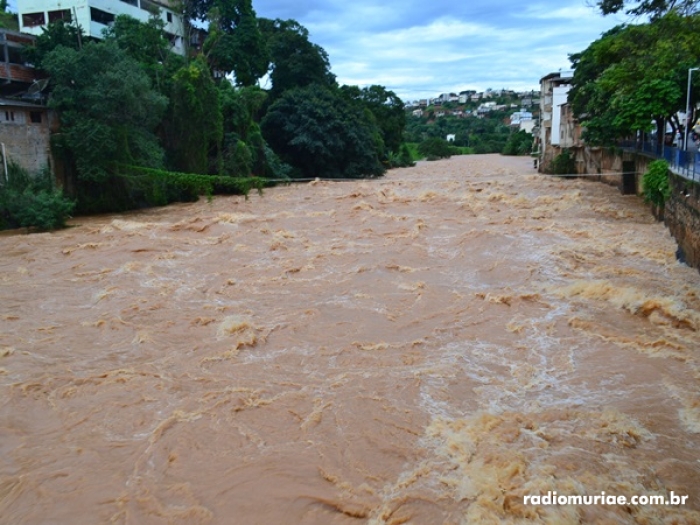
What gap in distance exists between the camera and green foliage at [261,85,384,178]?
3397 cm

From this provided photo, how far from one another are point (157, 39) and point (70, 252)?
47.6 feet

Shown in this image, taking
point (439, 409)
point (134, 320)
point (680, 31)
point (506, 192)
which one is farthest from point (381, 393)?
point (506, 192)

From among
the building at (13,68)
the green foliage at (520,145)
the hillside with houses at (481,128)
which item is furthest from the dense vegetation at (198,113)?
the hillside with houses at (481,128)

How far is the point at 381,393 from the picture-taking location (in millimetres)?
7492

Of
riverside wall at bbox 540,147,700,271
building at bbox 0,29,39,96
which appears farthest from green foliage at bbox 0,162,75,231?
riverside wall at bbox 540,147,700,271

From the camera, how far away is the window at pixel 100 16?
91.4 ft

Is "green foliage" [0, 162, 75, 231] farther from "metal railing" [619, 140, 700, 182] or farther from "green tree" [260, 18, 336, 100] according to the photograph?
"green tree" [260, 18, 336, 100]

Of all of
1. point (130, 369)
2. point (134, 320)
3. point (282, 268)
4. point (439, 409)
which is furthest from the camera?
point (282, 268)

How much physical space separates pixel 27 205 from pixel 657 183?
1910 centimetres

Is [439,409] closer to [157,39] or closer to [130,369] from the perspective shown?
[130,369]

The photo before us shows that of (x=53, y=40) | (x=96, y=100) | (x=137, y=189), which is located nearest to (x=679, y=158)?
(x=96, y=100)

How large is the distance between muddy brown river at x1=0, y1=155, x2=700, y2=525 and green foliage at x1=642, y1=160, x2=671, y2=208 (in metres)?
3.17

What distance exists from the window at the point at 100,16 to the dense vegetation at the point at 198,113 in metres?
2.57

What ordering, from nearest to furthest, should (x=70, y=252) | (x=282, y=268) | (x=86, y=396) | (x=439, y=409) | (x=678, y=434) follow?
(x=678, y=434) < (x=439, y=409) < (x=86, y=396) < (x=282, y=268) < (x=70, y=252)
